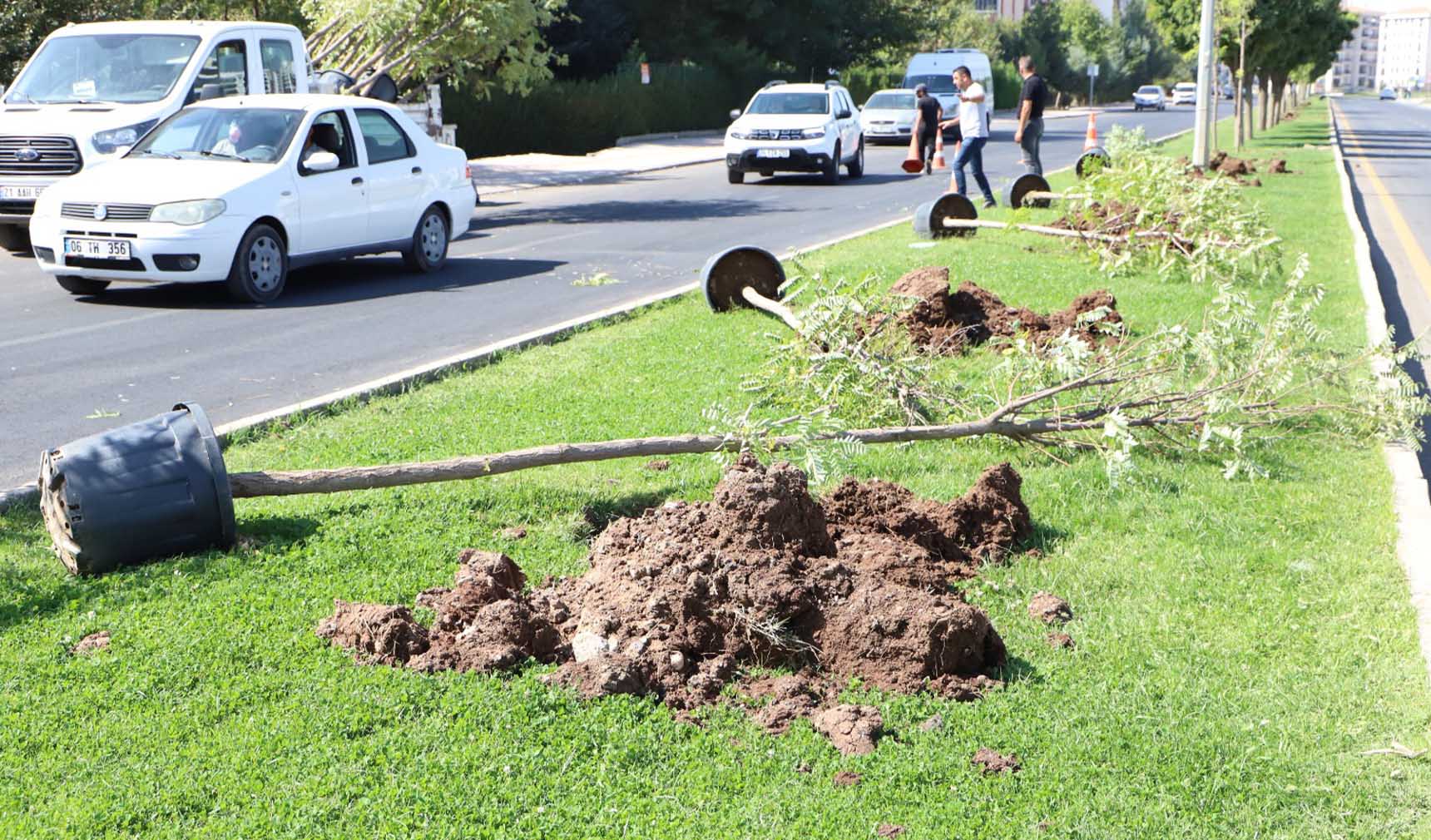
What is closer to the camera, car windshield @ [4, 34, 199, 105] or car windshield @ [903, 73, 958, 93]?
car windshield @ [4, 34, 199, 105]

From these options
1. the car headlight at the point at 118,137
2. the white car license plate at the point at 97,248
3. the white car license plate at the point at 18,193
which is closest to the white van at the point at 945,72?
the car headlight at the point at 118,137

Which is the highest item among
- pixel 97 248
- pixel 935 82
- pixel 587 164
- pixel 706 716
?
pixel 935 82

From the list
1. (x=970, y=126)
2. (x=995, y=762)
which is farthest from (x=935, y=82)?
(x=995, y=762)

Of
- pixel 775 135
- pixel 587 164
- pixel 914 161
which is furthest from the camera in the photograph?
pixel 587 164

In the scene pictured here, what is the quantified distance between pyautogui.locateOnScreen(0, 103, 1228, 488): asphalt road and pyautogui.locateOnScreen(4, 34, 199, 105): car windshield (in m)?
1.88

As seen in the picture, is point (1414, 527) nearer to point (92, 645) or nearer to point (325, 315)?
point (92, 645)

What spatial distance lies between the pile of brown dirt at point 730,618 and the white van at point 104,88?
440 inches

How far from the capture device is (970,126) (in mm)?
18141

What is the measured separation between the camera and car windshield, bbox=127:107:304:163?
12234 millimetres

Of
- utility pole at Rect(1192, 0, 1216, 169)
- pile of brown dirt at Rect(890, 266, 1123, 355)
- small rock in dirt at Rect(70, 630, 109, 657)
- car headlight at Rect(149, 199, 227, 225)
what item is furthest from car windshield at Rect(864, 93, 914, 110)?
small rock in dirt at Rect(70, 630, 109, 657)

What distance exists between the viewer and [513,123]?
130ft

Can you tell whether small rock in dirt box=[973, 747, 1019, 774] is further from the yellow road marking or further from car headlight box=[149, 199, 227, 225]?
the yellow road marking

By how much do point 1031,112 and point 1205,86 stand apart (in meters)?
6.74

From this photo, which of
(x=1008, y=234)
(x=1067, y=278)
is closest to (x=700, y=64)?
(x=1008, y=234)
